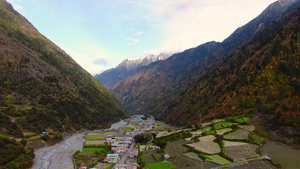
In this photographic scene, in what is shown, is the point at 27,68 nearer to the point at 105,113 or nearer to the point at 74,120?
the point at 74,120

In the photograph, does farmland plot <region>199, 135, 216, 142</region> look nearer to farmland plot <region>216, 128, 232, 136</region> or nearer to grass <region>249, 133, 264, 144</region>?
farmland plot <region>216, 128, 232, 136</region>

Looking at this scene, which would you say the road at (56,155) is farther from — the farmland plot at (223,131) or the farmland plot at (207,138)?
the farmland plot at (223,131)

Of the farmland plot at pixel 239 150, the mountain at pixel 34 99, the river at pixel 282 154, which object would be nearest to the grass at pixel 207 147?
the farmland plot at pixel 239 150

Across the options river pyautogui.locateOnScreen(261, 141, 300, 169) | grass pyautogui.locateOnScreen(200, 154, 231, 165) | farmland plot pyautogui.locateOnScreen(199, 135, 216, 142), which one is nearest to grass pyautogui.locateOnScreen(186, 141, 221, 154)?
farmland plot pyautogui.locateOnScreen(199, 135, 216, 142)

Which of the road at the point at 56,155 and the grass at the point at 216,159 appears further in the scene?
the road at the point at 56,155

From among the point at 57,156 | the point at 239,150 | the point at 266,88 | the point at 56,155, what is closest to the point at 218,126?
the point at 239,150
